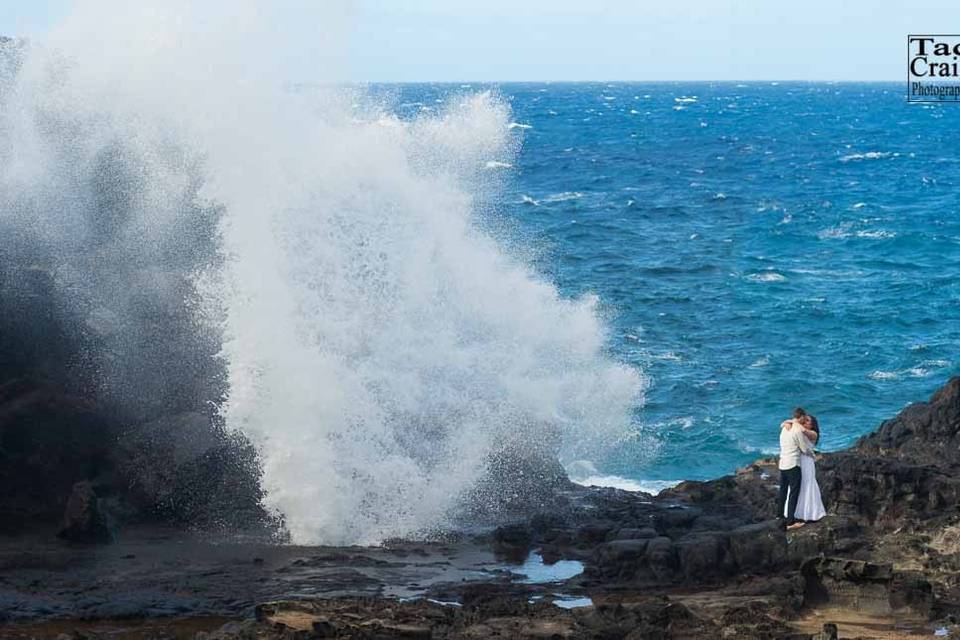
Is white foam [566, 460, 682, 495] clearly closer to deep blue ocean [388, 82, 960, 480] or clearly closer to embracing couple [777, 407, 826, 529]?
deep blue ocean [388, 82, 960, 480]

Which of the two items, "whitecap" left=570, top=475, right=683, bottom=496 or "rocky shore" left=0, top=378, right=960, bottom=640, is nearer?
"rocky shore" left=0, top=378, right=960, bottom=640

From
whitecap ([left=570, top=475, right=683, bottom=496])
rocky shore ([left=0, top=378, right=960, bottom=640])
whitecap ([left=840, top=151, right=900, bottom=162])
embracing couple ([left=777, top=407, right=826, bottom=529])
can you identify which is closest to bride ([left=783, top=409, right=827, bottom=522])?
embracing couple ([left=777, top=407, right=826, bottom=529])

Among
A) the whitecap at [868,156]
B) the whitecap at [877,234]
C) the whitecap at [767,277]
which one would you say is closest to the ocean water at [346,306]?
the whitecap at [767,277]

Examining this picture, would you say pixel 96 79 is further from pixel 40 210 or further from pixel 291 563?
pixel 291 563

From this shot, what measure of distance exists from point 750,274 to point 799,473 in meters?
24.5

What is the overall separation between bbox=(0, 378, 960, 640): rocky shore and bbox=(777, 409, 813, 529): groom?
42 cm

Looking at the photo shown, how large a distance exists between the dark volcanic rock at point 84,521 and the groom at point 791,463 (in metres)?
7.51

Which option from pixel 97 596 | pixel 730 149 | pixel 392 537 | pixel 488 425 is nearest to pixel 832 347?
pixel 488 425

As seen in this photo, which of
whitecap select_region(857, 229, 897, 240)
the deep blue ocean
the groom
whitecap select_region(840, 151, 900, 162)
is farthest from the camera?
whitecap select_region(840, 151, 900, 162)

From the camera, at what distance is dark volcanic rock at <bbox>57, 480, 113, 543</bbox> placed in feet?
49.4

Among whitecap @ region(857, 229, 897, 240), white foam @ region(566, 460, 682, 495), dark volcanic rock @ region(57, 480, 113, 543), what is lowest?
dark volcanic rock @ region(57, 480, 113, 543)

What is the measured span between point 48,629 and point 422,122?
13.1 meters

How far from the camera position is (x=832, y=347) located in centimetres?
3155

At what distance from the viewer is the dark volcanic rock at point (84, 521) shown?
49.4ft
